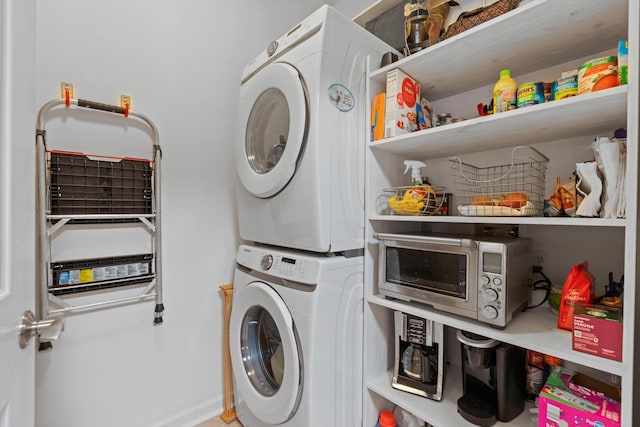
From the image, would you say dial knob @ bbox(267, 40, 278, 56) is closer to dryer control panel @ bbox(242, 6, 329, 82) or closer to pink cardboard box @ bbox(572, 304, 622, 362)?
dryer control panel @ bbox(242, 6, 329, 82)

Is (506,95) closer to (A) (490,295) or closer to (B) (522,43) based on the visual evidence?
(B) (522,43)

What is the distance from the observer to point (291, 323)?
1.18 meters

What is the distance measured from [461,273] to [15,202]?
1249 millimetres

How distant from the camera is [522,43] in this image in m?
1.03

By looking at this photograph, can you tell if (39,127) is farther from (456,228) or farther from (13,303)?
(456,228)

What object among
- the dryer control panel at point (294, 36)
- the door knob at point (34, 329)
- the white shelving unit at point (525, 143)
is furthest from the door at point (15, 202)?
the white shelving unit at point (525, 143)

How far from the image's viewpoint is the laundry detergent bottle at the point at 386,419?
1.33 meters

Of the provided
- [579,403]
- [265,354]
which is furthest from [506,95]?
[265,354]

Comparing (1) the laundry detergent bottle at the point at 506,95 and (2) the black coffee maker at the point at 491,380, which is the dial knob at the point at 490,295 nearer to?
(2) the black coffee maker at the point at 491,380

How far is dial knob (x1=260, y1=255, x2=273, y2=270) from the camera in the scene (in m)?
1.34

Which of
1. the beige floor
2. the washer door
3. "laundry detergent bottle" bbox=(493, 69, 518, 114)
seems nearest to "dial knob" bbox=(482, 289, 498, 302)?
"laundry detergent bottle" bbox=(493, 69, 518, 114)

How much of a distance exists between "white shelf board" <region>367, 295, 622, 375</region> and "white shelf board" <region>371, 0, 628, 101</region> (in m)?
1.00

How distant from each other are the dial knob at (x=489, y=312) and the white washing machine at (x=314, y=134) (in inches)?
21.2

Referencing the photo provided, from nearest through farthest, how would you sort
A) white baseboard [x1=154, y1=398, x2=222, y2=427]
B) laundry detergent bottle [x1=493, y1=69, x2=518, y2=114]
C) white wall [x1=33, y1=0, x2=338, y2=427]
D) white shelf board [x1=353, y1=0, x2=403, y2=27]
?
laundry detergent bottle [x1=493, y1=69, x2=518, y2=114] < white wall [x1=33, y1=0, x2=338, y2=427] < white baseboard [x1=154, y1=398, x2=222, y2=427] < white shelf board [x1=353, y1=0, x2=403, y2=27]
